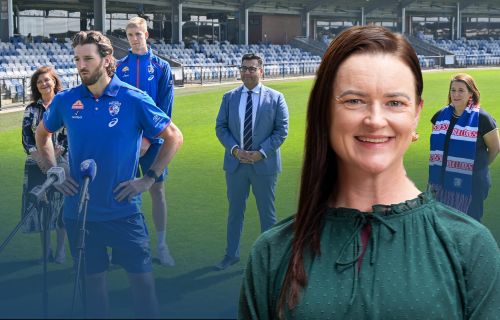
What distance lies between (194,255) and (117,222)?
2.18 meters

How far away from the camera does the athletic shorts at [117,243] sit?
468 cm

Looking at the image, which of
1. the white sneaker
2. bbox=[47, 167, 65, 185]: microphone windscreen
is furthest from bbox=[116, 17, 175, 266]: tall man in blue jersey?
bbox=[47, 167, 65, 185]: microphone windscreen

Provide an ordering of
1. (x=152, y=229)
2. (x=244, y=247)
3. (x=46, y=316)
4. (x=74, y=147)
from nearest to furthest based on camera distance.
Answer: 1. (x=74, y=147)
2. (x=46, y=316)
3. (x=244, y=247)
4. (x=152, y=229)

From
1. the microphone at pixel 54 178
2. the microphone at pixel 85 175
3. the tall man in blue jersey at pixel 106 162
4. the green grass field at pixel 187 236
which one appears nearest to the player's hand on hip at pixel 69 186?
the tall man in blue jersey at pixel 106 162

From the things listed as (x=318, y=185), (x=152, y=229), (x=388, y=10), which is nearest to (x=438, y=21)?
(x=388, y=10)

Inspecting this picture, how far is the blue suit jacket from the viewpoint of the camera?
647cm

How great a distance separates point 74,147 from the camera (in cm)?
466

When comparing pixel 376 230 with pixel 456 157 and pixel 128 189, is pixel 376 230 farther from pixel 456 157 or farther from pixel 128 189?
pixel 456 157

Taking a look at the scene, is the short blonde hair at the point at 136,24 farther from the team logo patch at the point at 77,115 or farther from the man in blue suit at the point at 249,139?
the team logo patch at the point at 77,115

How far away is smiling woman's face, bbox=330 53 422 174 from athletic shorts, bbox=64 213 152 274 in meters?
3.18

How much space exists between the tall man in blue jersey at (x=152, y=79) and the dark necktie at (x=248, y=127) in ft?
2.08

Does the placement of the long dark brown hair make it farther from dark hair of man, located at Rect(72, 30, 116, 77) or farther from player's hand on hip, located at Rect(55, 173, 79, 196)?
dark hair of man, located at Rect(72, 30, 116, 77)

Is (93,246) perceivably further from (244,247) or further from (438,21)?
(438,21)

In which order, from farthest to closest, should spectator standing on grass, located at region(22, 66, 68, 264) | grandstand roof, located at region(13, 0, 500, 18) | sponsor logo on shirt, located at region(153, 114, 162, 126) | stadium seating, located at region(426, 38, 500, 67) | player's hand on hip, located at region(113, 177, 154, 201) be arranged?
stadium seating, located at region(426, 38, 500, 67) → grandstand roof, located at region(13, 0, 500, 18) → spectator standing on grass, located at region(22, 66, 68, 264) → sponsor logo on shirt, located at region(153, 114, 162, 126) → player's hand on hip, located at region(113, 177, 154, 201)
